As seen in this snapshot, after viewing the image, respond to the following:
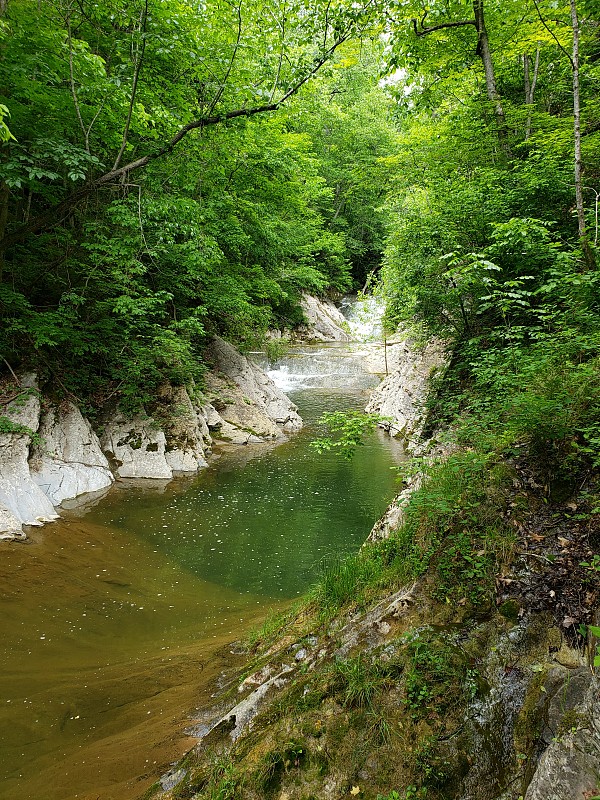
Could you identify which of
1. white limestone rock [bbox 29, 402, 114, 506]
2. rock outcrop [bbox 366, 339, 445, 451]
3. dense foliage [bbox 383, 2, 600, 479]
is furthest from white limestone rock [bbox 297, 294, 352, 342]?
white limestone rock [bbox 29, 402, 114, 506]

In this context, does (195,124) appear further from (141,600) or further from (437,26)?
(141,600)

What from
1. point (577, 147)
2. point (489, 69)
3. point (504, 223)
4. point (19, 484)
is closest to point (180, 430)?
point (19, 484)

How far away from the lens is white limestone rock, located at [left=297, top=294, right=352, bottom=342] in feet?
98.5

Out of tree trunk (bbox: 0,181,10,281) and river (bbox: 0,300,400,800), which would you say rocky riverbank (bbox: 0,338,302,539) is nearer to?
river (bbox: 0,300,400,800)

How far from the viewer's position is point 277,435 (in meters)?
14.7

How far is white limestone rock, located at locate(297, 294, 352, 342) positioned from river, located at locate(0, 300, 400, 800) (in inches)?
727

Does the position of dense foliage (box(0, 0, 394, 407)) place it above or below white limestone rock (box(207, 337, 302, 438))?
above

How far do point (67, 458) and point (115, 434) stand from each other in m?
1.62

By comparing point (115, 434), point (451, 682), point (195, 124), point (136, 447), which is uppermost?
point (195, 124)

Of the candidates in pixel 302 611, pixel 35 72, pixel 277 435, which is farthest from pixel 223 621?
pixel 277 435

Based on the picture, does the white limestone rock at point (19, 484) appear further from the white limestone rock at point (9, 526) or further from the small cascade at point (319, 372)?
the small cascade at point (319, 372)

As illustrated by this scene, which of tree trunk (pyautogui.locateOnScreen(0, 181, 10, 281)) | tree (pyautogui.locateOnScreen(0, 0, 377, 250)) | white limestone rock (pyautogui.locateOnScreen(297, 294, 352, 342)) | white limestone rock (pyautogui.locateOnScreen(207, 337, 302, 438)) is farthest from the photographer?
white limestone rock (pyautogui.locateOnScreen(297, 294, 352, 342))

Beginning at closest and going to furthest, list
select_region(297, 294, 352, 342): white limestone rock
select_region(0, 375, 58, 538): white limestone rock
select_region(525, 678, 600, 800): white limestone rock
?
select_region(525, 678, 600, 800): white limestone rock
select_region(0, 375, 58, 538): white limestone rock
select_region(297, 294, 352, 342): white limestone rock

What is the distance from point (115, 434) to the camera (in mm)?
11016
